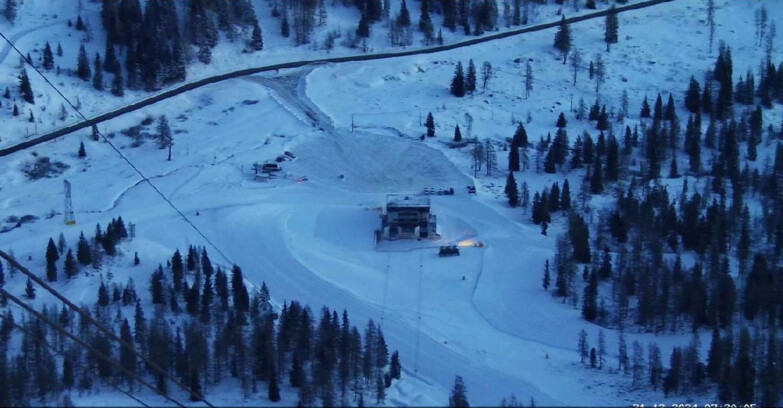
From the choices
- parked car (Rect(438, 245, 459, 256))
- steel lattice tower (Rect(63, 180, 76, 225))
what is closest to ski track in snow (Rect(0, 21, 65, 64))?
steel lattice tower (Rect(63, 180, 76, 225))

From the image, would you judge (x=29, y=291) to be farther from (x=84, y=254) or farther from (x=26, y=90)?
(x=26, y=90)

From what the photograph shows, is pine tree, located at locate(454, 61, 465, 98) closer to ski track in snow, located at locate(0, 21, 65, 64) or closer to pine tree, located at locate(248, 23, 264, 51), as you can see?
pine tree, located at locate(248, 23, 264, 51)

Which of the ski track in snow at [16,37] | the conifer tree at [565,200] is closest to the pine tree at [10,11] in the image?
the ski track in snow at [16,37]

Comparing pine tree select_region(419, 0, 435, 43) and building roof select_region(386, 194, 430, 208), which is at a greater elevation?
pine tree select_region(419, 0, 435, 43)

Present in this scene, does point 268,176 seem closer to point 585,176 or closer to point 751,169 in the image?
point 585,176

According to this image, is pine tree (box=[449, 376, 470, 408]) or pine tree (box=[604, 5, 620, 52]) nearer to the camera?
pine tree (box=[449, 376, 470, 408])

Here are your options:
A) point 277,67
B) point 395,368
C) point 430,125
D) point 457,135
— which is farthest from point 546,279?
point 277,67
